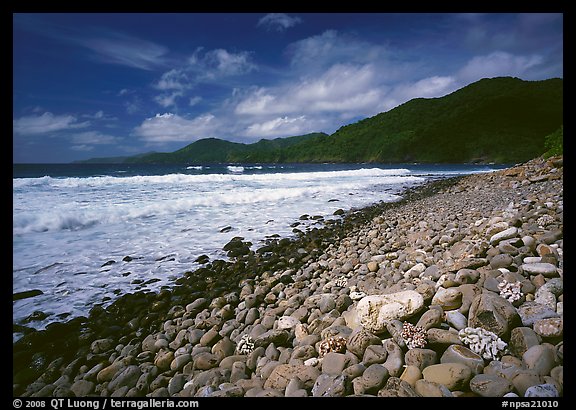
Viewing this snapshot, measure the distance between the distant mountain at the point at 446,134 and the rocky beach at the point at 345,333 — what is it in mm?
1741

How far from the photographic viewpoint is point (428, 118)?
62.3m

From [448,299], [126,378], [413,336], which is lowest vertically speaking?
[126,378]

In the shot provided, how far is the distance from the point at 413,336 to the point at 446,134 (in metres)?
70.4

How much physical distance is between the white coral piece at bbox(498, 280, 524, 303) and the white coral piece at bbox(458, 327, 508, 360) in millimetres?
481

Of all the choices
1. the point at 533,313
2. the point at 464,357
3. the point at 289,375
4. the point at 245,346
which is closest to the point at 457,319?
the point at 464,357

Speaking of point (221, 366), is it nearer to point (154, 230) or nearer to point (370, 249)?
point (370, 249)

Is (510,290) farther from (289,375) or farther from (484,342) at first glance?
(289,375)

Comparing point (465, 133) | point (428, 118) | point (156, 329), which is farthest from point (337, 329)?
point (428, 118)

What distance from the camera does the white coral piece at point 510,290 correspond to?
2207 millimetres

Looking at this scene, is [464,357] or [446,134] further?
[446,134]

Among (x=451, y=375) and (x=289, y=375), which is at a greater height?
(x=451, y=375)

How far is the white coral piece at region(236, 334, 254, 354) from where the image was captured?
106 inches

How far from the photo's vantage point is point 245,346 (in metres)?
2.71

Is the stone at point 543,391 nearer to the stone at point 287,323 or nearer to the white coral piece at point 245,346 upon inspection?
the stone at point 287,323
